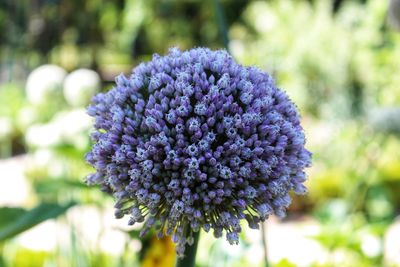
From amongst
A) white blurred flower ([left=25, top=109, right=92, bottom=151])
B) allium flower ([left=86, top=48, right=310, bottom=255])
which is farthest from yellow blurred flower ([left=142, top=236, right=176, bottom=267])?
white blurred flower ([left=25, top=109, right=92, bottom=151])

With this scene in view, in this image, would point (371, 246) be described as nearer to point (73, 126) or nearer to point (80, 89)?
point (73, 126)

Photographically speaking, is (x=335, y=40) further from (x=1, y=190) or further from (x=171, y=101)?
(x=171, y=101)

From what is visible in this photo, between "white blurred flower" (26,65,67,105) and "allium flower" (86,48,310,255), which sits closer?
"allium flower" (86,48,310,255)

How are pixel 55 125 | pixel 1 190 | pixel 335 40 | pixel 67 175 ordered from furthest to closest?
pixel 335 40 → pixel 1 190 → pixel 55 125 → pixel 67 175

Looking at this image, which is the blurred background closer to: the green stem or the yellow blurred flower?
the yellow blurred flower

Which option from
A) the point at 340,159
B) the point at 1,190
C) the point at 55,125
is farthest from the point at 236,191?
the point at 340,159
